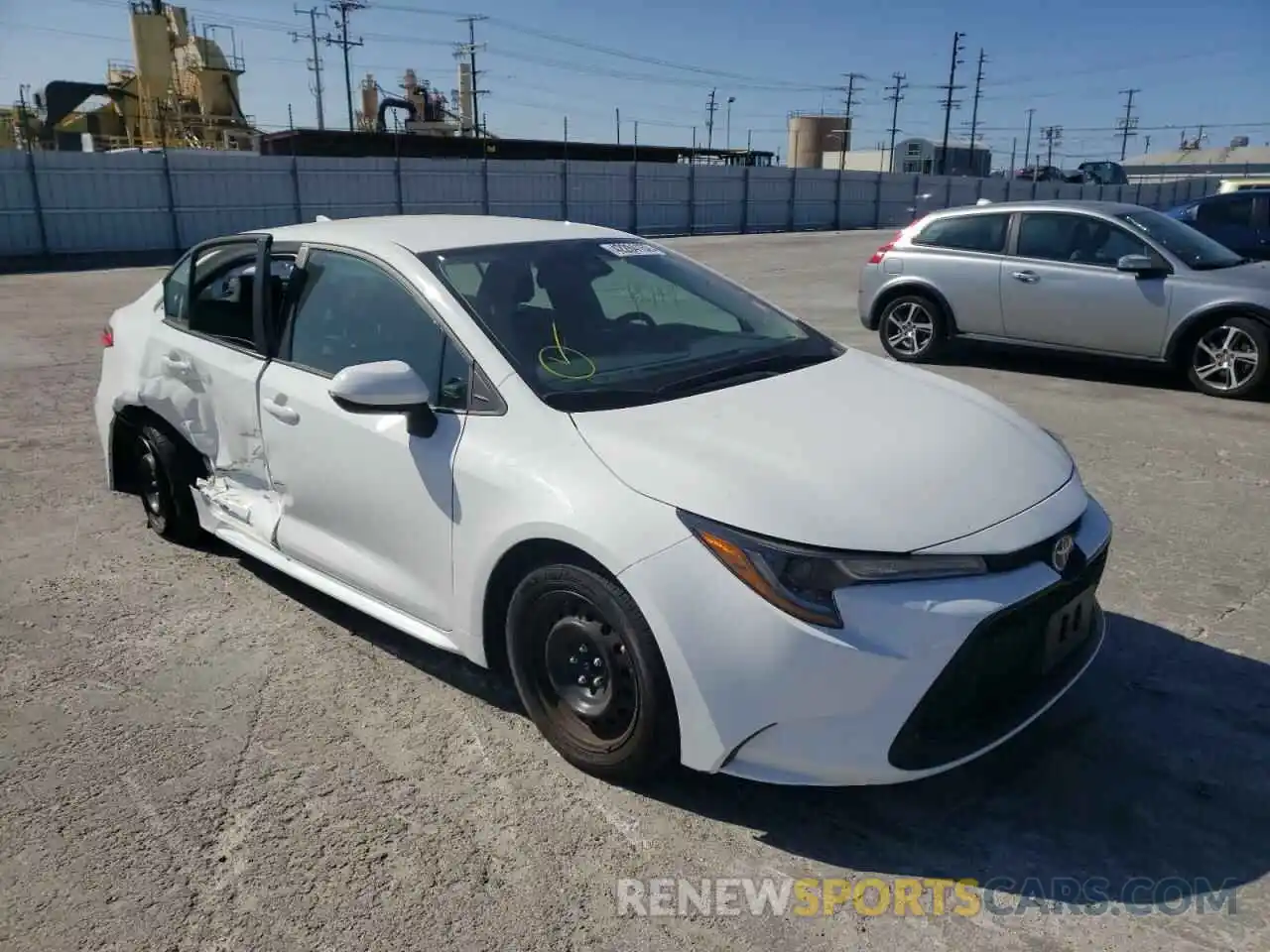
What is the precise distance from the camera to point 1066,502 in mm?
2844

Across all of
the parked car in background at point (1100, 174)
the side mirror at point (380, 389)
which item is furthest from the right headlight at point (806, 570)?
the parked car in background at point (1100, 174)

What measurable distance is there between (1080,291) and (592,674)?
273 inches

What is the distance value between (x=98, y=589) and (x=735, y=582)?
326cm

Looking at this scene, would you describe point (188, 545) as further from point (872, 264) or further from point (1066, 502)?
point (872, 264)

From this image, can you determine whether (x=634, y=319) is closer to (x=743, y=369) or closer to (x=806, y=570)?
(x=743, y=369)

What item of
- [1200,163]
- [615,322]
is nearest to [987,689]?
[615,322]

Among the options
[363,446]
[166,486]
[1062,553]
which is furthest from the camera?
[166,486]

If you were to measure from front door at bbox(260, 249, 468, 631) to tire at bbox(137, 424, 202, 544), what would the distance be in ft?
3.18

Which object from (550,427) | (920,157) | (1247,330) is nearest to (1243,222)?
(1247,330)

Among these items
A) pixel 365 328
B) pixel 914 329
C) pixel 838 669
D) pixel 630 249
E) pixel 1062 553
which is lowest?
pixel 914 329

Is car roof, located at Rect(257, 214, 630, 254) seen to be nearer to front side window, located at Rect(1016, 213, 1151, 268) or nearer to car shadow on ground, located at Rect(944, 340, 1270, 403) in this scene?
front side window, located at Rect(1016, 213, 1151, 268)

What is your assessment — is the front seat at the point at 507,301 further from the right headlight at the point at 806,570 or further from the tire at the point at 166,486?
the tire at the point at 166,486

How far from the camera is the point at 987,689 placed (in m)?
2.56

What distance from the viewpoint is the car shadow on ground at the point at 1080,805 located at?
2.52 m
